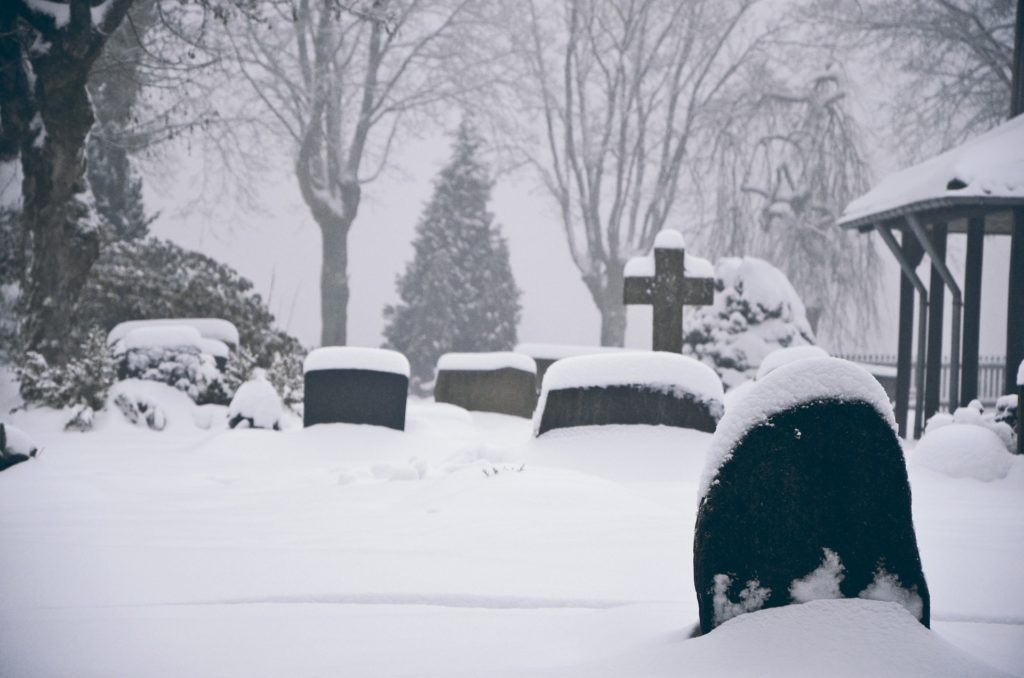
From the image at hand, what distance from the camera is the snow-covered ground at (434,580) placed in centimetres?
262

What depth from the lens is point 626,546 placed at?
415 centimetres

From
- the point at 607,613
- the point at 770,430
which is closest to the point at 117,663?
the point at 607,613

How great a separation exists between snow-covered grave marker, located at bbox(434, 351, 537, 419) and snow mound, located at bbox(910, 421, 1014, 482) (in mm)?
6318

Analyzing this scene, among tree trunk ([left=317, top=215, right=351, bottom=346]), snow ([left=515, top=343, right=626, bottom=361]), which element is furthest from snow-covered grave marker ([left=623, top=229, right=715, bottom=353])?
tree trunk ([left=317, top=215, right=351, bottom=346])

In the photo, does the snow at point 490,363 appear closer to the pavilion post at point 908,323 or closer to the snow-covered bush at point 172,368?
the snow-covered bush at point 172,368

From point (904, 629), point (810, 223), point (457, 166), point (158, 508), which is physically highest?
point (457, 166)

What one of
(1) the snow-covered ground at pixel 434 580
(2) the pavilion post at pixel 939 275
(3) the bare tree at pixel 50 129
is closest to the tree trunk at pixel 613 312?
(2) the pavilion post at pixel 939 275

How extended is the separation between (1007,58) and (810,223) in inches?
217

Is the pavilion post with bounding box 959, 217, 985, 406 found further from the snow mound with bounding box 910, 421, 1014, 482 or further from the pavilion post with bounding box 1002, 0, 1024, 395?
the snow mound with bounding box 910, 421, 1014, 482

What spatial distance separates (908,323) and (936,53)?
1210cm

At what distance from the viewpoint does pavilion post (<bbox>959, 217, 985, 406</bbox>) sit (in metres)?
9.38

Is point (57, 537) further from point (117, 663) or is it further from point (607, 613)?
point (607, 613)

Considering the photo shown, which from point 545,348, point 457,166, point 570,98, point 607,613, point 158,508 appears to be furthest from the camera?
point 457,166

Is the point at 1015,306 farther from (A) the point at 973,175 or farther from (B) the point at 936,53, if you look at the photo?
(B) the point at 936,53
